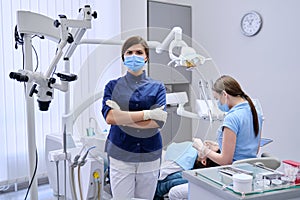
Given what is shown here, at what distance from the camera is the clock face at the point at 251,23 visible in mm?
3381

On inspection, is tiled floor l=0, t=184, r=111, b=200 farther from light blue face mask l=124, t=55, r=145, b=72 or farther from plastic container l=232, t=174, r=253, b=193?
plastic container l=232, t=174, r=253, b=193

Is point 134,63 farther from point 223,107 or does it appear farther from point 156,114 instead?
point 223,107

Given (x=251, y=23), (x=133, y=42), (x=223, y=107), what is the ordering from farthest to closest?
(x=251, y=23) < (x=223, y=107) < (x=133, y=42)

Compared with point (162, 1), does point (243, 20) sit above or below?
below

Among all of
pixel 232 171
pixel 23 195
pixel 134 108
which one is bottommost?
pixel 23 195

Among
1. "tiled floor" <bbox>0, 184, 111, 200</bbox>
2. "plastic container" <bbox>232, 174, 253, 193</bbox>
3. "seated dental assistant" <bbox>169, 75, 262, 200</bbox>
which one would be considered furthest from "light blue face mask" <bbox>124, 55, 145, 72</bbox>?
"tiled floor" <bbox>0, 184, 111, 200</bbox>

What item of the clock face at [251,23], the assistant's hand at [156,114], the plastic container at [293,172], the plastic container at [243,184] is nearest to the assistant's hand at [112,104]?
the assistant's hand at [156,114]

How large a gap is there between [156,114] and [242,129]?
0.48 m

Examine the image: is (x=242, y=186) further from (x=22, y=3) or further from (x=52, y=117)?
(x=22, y=3)

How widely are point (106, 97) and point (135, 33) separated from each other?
12.7 inches

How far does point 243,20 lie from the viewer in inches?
139

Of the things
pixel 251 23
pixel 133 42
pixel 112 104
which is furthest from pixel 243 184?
pixel 251 23

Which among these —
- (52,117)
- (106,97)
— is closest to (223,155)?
(106,97)

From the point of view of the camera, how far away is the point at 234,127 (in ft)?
5.26
